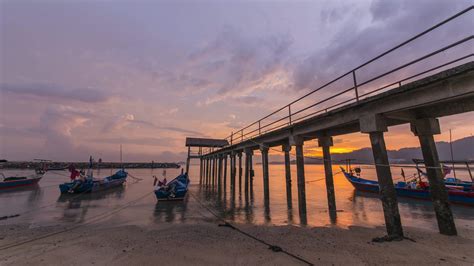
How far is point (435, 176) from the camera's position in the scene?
973cm

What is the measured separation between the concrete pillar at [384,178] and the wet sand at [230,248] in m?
0.67

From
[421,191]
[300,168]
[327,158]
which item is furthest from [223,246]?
[421,191]

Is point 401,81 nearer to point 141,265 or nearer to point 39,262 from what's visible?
point 141,265

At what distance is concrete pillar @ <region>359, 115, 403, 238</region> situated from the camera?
28.9 ft

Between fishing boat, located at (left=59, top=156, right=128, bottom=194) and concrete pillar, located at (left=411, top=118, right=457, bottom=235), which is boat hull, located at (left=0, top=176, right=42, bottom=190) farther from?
concrete pillar, located at (left=411, top=118, right=457, bottom=235)

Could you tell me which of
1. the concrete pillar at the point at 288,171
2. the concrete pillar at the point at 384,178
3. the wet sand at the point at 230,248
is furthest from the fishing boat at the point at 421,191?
the concrete pillar at the point at 384,178

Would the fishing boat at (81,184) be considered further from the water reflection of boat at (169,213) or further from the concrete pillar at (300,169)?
the concrete pillar at (300,169)

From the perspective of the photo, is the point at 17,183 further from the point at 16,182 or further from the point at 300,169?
the point at 300,169

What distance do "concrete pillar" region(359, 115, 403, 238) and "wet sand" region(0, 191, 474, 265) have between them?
67 centimetres

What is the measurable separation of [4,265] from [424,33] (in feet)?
49.6

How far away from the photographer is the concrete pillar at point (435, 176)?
9.66 m

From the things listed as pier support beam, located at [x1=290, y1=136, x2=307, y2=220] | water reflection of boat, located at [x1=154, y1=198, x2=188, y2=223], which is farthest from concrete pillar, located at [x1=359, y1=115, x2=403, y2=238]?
water reflection of boat, located at [x1=154, y1=198, x2=188, y2=223]

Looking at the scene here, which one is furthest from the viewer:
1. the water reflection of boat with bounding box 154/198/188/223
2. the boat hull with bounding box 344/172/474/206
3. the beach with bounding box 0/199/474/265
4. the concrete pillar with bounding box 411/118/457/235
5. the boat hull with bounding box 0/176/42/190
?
the boat hull with bounding box 0/176/42/190

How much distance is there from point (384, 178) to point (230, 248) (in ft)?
A: 21.6
